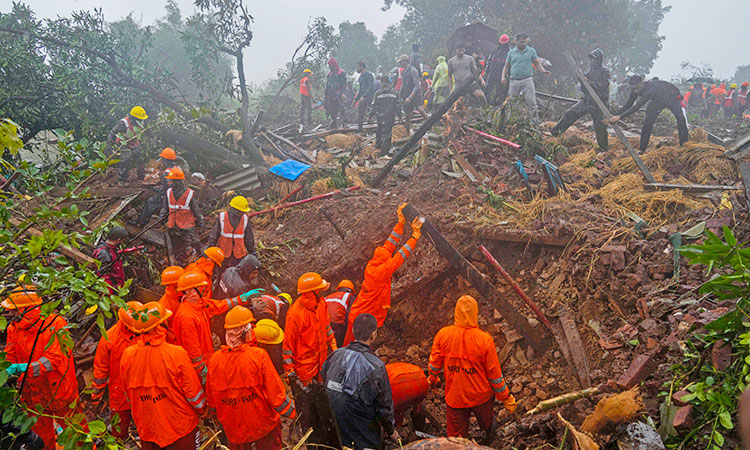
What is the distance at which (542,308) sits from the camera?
545 centimetres

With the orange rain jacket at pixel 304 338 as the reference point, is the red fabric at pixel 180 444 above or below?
below

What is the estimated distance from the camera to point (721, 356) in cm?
308

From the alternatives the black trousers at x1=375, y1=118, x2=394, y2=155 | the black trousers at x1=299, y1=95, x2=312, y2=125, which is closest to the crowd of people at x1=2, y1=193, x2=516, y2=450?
the black trousers at x1=375, y1=118, x2=394, y2=155

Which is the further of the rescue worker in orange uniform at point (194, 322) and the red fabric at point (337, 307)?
the red fabric at point (337, 307)

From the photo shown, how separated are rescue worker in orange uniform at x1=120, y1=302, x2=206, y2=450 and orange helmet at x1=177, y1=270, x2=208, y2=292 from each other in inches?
36.2

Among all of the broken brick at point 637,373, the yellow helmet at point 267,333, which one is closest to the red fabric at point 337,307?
the yellow helmet at point 267,333

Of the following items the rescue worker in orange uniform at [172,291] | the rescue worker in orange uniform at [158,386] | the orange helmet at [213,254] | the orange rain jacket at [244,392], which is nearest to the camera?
the rescue worker in orange uniform at [158,386]

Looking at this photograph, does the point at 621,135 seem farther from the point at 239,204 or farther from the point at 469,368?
the point at 239,204

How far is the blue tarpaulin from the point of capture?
33.6 feet

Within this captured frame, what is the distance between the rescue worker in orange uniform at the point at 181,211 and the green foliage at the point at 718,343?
705 cm

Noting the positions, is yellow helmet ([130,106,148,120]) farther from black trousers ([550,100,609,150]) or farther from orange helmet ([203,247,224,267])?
black trousers ([550,100,609,150])

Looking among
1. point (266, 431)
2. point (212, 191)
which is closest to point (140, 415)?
point (266, 431)

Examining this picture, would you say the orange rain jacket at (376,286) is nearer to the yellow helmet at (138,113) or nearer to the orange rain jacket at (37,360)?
the orange rain jacket at (37,360)

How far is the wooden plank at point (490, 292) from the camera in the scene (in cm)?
512
